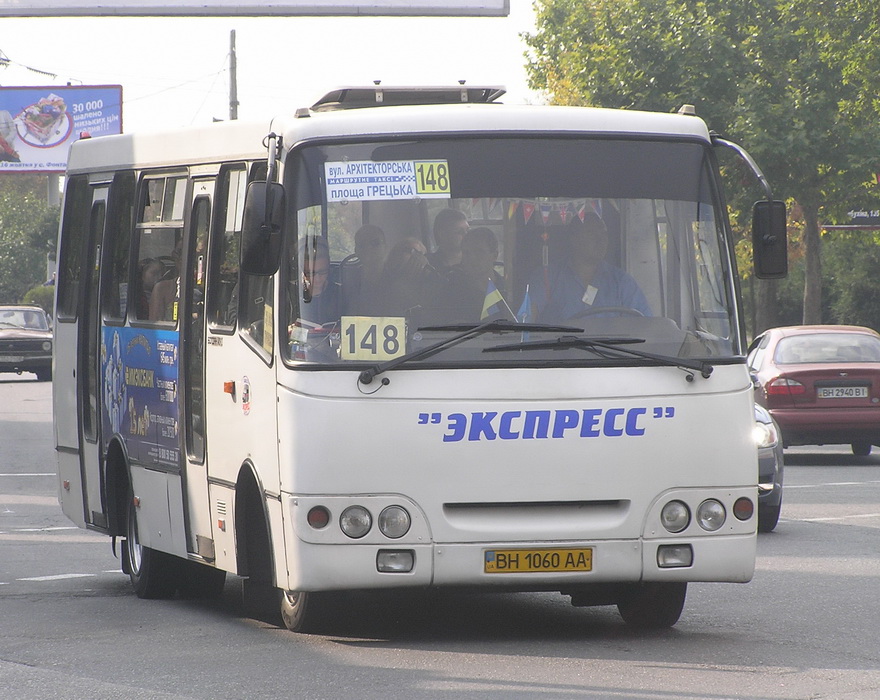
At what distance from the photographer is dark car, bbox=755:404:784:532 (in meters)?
14.2

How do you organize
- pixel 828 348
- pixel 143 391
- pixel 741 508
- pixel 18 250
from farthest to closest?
pixel 18 250
pixel 828 348
pixel 143 391
pixel 741 508

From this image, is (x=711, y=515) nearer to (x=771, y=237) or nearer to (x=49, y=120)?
(x=771, y=237)

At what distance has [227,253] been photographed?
30.9 feet

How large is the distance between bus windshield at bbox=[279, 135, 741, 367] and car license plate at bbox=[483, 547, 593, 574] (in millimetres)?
870

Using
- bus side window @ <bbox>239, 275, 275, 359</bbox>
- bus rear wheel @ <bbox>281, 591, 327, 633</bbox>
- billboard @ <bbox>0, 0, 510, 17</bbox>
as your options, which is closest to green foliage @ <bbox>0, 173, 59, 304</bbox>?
billboard @ <bbox>0, 0, 510, 17</bbox>

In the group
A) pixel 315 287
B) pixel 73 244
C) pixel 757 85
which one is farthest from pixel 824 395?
pixel 757 85

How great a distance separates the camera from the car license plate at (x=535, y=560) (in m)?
8.18

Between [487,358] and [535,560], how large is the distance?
952 millimetres

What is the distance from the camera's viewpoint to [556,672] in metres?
7.70

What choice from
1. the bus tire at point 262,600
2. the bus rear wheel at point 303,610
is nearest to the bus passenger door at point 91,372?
the bus tire at point 262,600

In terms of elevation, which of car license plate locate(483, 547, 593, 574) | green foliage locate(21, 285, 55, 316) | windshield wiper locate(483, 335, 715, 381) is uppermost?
windshield wiper locate(483, 335, 715, 381)

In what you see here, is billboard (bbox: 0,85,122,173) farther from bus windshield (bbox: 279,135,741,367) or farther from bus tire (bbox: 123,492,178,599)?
bus windshield (bbox: 279,135,741,367)

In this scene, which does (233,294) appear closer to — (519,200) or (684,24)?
(519,200)

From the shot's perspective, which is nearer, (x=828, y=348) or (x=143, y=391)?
(x=143, y=391)
